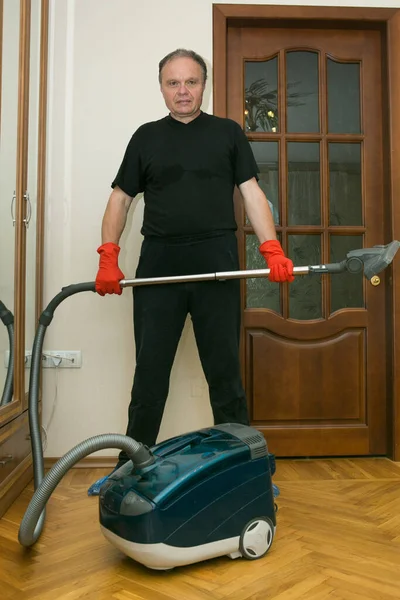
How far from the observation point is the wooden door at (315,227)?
2725mm

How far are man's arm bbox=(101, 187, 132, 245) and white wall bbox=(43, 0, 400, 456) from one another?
0.34m

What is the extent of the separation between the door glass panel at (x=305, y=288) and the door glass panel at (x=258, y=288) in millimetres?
75

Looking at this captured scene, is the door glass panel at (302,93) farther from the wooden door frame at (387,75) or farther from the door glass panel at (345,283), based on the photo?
the door glass panel at (345,283)

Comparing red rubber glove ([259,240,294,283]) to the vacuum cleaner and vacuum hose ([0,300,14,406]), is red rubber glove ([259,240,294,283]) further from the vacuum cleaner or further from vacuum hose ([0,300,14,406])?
vacuum hose ([0,300,14,406])

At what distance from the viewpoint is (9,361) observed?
2059 mm

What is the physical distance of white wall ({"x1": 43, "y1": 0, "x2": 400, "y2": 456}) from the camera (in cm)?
259

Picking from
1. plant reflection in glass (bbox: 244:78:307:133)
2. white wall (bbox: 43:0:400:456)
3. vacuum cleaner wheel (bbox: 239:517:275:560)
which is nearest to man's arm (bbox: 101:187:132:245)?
white wall (bbox: 43:0:400:456)

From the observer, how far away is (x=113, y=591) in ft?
4.54

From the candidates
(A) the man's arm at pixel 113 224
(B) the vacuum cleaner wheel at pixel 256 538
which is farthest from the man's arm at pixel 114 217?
(B) the vacuum cleaner wheel at pixel 256 538

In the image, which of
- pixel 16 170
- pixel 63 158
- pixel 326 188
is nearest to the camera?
pixel 16 170

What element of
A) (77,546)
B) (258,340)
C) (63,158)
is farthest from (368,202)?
(77,546)

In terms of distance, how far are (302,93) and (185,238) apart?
3.76 feet

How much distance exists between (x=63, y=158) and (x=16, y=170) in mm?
498

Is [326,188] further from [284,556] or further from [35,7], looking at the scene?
[284,556]
